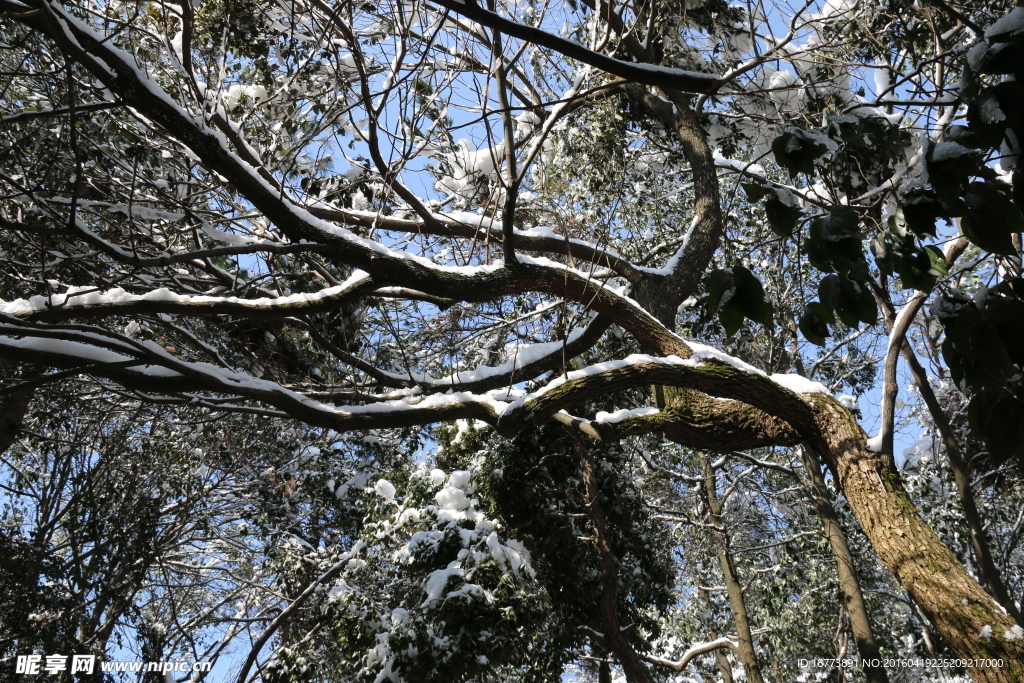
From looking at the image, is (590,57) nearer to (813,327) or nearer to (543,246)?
(813,327)

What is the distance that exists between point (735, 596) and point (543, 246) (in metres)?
6.18

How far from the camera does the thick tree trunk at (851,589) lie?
21.6ft

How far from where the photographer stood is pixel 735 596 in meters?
8.77

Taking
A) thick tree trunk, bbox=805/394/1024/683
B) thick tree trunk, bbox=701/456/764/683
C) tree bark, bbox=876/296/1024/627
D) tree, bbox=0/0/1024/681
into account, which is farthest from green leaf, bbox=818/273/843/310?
thick tree trunk, bbox=701/456/764/683

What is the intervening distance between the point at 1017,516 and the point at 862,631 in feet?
9.79

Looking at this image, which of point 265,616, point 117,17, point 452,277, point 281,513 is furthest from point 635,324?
point 265,616

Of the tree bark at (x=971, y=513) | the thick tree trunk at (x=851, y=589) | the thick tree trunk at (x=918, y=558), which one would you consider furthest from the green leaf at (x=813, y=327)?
the thick tree trunk at (x=851, y=589)

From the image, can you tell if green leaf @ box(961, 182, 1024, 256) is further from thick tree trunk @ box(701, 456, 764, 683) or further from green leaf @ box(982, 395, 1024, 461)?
thick tree trunk @ box(701, 456, 764, 683)

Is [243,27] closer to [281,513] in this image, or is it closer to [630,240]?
[630,240]

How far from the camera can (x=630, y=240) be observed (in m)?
7.78

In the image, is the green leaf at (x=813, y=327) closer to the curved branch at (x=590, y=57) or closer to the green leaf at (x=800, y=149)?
the green leaf at (x=800, y=149)

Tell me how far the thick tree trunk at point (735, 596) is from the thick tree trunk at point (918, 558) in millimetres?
4610

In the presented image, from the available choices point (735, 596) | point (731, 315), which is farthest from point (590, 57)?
point (735, 596)

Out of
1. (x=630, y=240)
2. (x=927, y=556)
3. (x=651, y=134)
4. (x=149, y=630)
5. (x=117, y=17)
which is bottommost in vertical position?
(x=927, y=556)
